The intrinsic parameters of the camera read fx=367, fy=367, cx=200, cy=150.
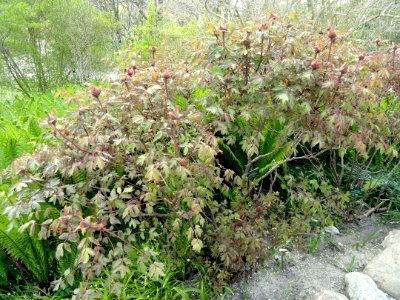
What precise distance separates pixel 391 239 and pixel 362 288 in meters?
0.64

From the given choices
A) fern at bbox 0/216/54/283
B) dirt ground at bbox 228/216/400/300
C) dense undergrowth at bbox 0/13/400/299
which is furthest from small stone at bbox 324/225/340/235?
fern at bbox 0/216/54/283

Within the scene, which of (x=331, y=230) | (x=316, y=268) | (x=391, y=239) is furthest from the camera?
(x=331, y=230)

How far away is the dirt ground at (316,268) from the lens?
86.2 inches

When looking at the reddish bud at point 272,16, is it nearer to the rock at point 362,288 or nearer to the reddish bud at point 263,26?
the reddish bud at point 263,26

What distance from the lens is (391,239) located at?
2.57 metres

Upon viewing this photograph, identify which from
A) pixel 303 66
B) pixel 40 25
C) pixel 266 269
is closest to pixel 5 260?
pixel 266 269

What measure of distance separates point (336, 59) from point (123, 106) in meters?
1.20

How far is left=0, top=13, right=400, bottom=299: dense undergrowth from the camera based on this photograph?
5.40 feet

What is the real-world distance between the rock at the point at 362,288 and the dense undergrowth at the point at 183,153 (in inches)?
16.5

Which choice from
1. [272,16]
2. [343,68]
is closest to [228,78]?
[272,16]

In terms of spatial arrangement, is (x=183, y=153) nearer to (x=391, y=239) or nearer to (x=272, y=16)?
(x=272, y=16)

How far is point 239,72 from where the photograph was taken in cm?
207

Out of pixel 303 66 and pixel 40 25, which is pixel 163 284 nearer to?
pixel 303 66

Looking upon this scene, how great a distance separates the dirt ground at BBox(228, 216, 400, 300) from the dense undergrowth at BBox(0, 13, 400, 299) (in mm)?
113
